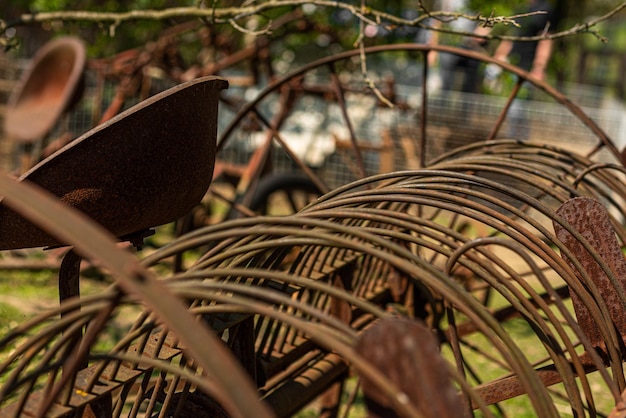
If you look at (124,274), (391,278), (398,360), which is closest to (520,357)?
(398,360)

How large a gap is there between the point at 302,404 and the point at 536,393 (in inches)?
47.0

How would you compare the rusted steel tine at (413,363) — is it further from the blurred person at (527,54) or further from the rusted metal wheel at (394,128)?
the blurred person at (527,54)

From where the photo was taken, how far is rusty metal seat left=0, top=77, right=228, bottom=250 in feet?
5.38

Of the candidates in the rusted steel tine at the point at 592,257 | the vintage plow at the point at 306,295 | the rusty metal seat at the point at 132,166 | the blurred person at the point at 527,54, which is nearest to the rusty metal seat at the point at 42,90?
the vintage plow at the point at 306,295

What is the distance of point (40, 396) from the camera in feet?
4.13

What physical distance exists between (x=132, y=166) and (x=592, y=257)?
96 centimetres

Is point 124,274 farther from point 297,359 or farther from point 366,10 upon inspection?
point 366,10

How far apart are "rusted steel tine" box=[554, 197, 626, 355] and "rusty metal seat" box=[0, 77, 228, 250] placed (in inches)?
31.9

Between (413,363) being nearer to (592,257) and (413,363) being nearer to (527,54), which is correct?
(592,257)

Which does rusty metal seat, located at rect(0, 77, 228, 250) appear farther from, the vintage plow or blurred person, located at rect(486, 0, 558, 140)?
blurred person, located at rect(486, 0, 558, 140)

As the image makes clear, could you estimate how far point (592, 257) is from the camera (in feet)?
5.36

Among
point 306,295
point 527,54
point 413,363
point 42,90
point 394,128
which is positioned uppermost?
point 413,363

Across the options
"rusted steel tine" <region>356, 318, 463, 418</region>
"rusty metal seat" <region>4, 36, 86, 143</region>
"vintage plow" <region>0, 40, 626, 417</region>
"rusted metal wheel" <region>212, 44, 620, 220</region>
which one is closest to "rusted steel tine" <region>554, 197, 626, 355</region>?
"vintage plow" <region>0, 40, 626, 417</region>

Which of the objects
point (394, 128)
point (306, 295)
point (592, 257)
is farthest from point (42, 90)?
point (592, 257)
